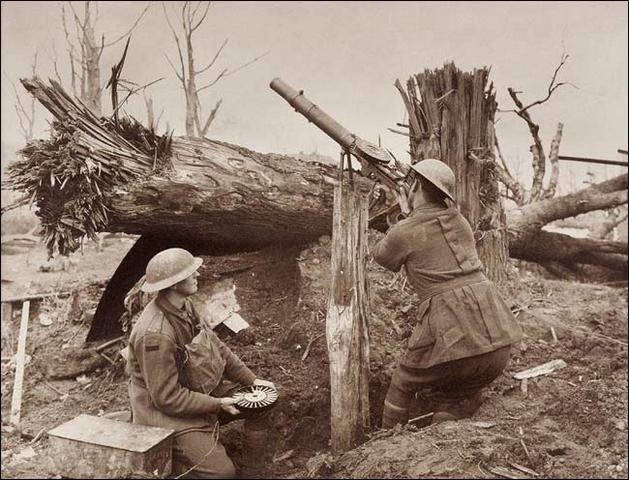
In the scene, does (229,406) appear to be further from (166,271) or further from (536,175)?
(536,175)

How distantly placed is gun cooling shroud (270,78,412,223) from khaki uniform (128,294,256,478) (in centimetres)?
170

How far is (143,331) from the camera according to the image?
3.06 metres

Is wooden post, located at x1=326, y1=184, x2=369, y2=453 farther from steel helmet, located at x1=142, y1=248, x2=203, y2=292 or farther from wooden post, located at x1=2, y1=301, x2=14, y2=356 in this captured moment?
wooden post, located at x1=2, y1=301, x2=14, y2=356

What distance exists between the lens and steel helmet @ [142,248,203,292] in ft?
10.5

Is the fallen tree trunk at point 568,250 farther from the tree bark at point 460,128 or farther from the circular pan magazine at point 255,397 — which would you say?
the circular pan magazine at point 255,397

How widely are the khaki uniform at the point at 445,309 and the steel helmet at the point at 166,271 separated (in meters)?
1.31

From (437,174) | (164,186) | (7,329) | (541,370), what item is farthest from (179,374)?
(7,329)

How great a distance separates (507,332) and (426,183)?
1153 mm

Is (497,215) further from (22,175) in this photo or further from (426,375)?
(22,175)

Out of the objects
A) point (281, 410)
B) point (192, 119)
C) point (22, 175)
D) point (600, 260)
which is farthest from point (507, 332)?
point (192, 119)

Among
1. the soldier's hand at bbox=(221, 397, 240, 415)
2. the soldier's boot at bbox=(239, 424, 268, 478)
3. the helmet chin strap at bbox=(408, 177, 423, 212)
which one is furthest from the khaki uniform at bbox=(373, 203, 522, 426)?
the soldier's hand at bbox=(221, 397, 240, 415)

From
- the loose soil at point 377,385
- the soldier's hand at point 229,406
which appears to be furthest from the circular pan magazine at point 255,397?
the loose soil at point 377,385

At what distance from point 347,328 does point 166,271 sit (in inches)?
51.1

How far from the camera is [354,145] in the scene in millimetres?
3820
